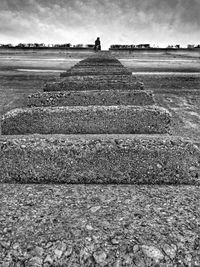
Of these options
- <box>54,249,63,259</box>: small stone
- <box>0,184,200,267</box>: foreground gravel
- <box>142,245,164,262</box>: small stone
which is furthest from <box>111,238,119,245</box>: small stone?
<box>54,249,63,259</box>: small stone

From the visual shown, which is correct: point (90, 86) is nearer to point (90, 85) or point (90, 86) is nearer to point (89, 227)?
point (90, 85)

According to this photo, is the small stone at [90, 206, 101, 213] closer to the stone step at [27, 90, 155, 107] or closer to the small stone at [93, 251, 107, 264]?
the small stone at [93, 251, 107, 264]

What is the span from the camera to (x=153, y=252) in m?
1.14

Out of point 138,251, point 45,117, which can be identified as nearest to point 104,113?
point 45,117

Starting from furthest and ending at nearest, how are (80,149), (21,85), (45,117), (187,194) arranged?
(21,85), (45,117), (80,149), (187,194)

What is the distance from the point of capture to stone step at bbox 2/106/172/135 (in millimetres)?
2188

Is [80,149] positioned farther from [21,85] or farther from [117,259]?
[21,85]

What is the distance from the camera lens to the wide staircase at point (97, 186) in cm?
117

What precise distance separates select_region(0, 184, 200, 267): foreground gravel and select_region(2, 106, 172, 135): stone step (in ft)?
1.92

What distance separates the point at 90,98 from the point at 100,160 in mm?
915

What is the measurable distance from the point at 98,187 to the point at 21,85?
397 cm

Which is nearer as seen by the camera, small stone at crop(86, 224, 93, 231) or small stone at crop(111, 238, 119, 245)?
small stone at crop(111, 238, 119, 245)

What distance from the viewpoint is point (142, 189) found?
171cm

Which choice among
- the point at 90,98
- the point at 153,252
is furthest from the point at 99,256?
the point at 90,98
